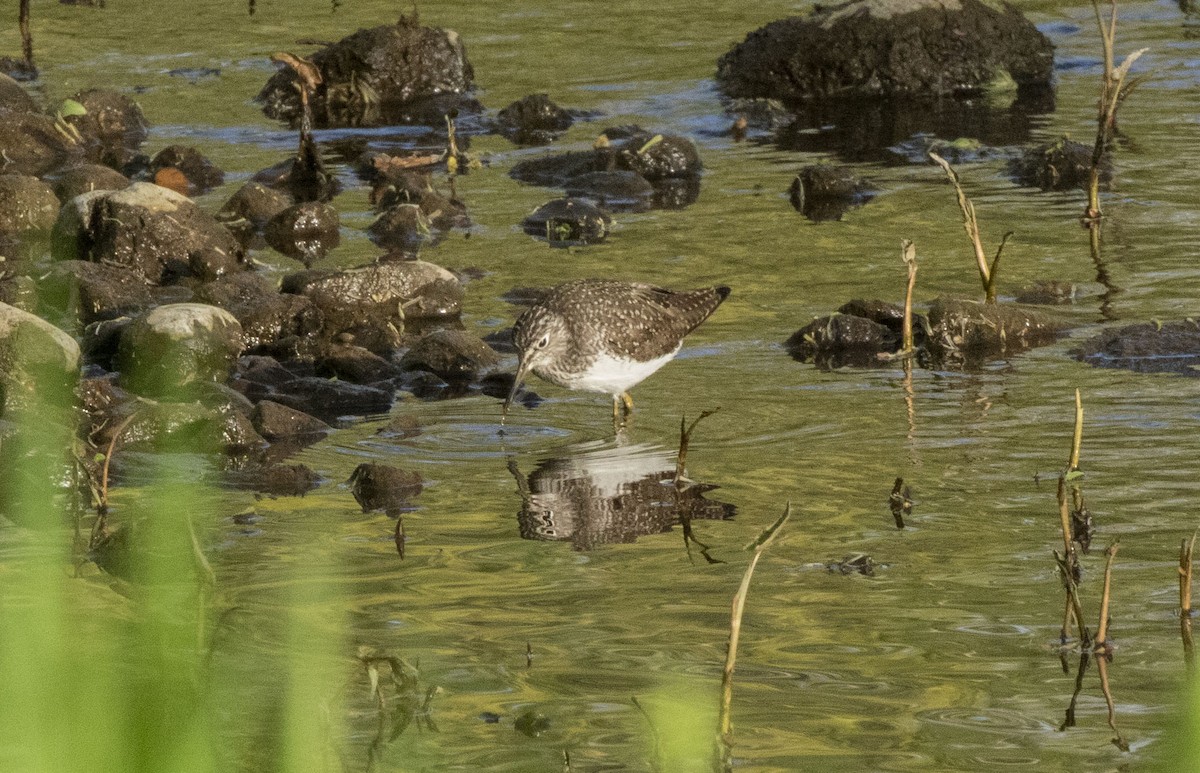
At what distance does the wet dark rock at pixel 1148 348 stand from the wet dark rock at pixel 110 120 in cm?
991

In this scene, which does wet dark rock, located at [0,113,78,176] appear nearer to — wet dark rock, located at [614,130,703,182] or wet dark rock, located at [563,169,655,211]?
wet dark rock, located at [563,169,655,211]

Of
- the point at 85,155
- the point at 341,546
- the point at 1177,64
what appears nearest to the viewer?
the point at 341,546

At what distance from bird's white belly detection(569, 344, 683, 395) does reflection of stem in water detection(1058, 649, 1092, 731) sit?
11.8 feet

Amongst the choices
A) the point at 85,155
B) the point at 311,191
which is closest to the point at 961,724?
the point at 311,191

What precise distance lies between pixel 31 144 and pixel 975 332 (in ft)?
31.2

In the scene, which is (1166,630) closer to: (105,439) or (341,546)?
(341,546)

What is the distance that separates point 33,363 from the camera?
944 cm

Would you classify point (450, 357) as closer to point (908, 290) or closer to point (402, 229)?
point (908, 290)

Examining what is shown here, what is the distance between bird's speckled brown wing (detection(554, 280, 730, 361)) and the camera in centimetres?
949

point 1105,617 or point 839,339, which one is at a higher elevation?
point 1105,617

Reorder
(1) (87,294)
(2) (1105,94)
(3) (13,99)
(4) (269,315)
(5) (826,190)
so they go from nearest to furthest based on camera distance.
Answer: (4) (269,315) < (1) (87,294) < (2) (1105,94) < (5) (826,190) < (3) (13,99)

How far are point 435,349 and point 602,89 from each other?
30.4ft

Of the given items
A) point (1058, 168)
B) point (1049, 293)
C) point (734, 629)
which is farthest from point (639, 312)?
point (1058, 168)

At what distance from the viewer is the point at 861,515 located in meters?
7.99
